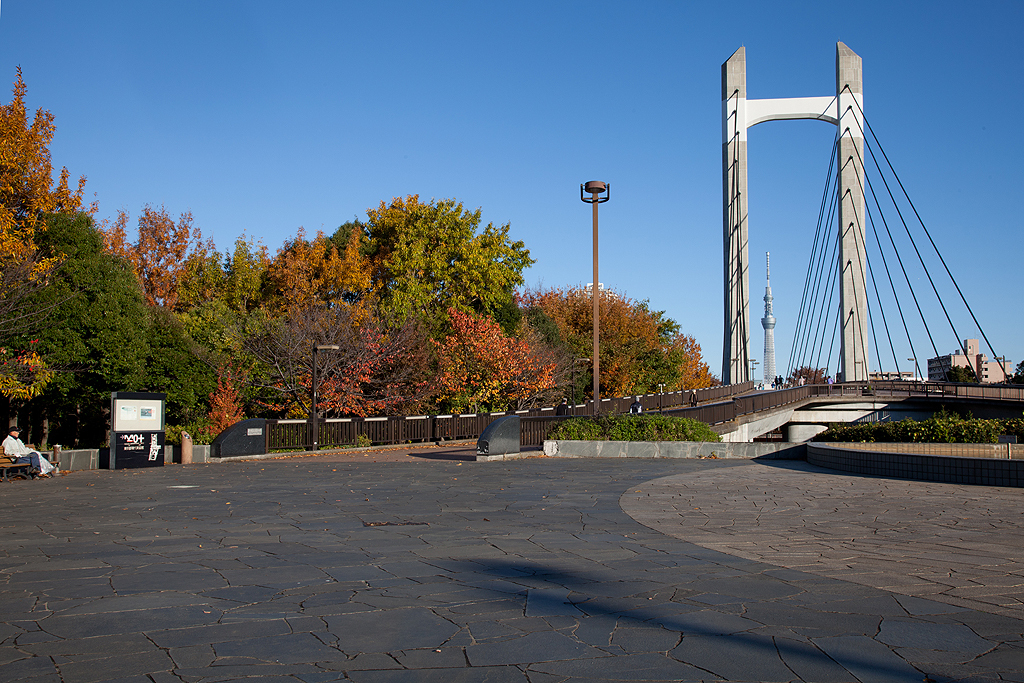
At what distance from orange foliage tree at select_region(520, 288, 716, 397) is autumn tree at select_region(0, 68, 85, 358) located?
30474 millimetres

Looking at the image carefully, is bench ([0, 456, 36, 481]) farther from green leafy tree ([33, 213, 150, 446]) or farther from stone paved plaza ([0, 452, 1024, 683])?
green leafy tree ([33, 213, 150, 446])

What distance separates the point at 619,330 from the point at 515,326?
12832 millimetres

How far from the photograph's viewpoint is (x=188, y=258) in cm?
4703

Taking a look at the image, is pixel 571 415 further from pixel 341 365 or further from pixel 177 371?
pixel 177 371

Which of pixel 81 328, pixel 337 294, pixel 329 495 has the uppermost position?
pixel 337 294

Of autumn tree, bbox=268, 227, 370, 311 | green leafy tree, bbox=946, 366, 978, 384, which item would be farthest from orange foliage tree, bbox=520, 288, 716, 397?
green leafy tree, bbox=946, 366, 978, 384

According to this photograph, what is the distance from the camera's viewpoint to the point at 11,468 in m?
15.8

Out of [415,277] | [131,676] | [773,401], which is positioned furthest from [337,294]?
[131,676]

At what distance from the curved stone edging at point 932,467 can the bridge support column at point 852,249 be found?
40139 mm

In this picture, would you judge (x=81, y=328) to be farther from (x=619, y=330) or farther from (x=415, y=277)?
(x=619, y=330)

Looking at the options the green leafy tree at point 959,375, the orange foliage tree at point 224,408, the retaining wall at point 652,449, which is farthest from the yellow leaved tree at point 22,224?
the green leafy tree at point 959,375

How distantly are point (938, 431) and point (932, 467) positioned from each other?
13.2ft

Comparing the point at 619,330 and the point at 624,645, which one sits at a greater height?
the point at 619,330

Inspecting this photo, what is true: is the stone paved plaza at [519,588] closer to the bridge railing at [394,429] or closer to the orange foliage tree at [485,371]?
the bridge railing at [394,429]
